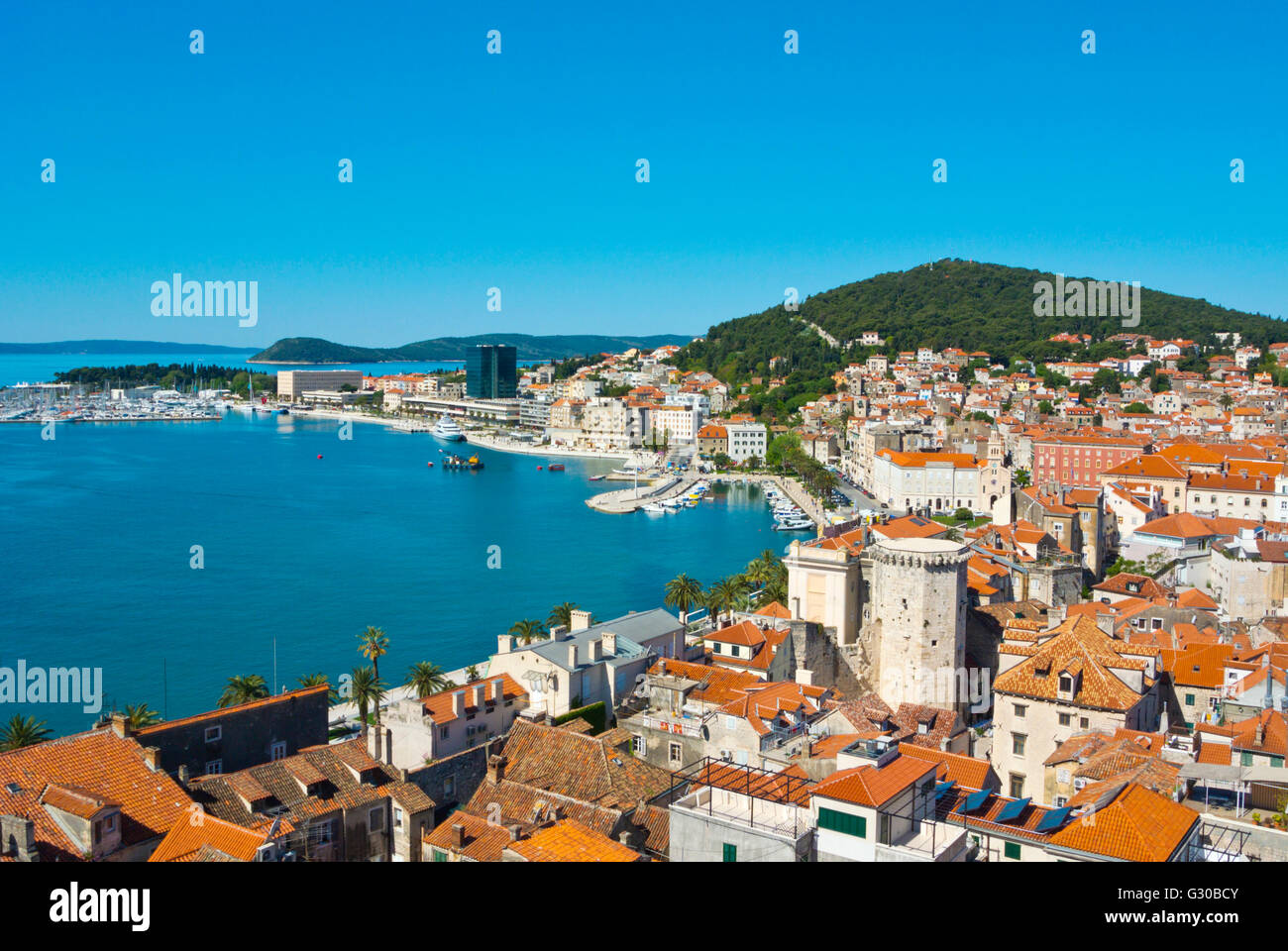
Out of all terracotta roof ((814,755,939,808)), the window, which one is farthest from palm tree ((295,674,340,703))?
the window

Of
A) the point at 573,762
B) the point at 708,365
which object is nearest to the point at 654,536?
the point at 573,762

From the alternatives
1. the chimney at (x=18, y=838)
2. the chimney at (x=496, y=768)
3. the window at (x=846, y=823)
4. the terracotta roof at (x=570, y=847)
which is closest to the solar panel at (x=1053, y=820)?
the window at (x=846, y=823)

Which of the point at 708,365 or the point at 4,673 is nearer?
the point at 4,673

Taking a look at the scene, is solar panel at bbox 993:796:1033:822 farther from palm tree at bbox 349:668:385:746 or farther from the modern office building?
the modern office building

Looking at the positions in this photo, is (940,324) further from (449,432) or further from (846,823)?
(846,823)
